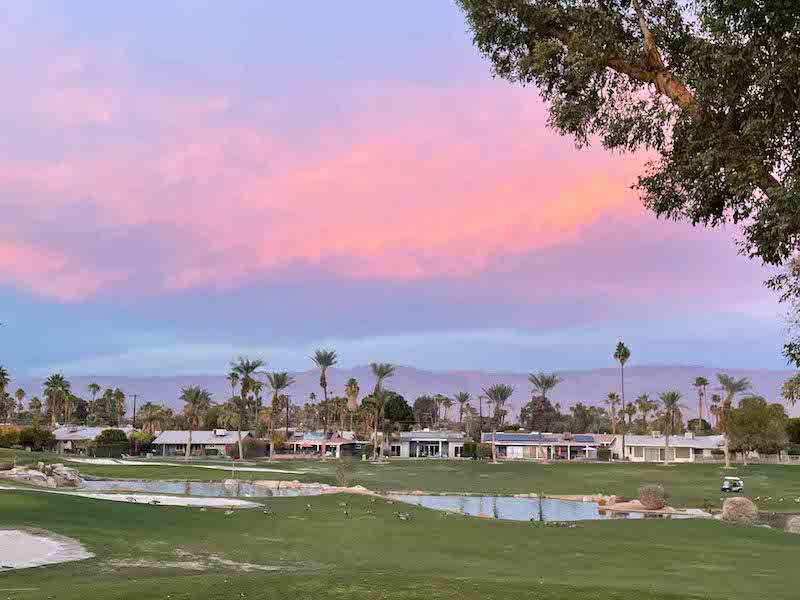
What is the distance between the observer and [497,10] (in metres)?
19.6

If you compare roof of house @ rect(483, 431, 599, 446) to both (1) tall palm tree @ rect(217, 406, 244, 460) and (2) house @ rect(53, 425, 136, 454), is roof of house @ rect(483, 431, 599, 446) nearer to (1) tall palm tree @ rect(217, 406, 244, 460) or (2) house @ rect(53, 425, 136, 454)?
(1) tall palm tree @ rect(217, 406, 244, 460)

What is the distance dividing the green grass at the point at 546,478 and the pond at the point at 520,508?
6909 millimetres

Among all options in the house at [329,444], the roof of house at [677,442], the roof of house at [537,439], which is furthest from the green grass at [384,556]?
the roof of house at [537,439]

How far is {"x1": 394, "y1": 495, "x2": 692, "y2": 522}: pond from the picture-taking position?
163ft

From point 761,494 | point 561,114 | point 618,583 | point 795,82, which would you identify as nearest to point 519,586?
point 618,583

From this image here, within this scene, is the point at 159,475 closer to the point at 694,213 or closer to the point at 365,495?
the point at 365,495

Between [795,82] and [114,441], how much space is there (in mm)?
144259

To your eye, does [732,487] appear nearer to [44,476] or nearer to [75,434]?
[44,476]

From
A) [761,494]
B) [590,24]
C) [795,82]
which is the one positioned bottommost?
[761,494]

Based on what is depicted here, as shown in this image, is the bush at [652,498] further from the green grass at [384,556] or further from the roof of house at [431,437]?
the roof of house at [431,437]

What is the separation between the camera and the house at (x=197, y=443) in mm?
149625

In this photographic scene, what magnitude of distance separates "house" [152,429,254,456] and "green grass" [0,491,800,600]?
108349 millimetres

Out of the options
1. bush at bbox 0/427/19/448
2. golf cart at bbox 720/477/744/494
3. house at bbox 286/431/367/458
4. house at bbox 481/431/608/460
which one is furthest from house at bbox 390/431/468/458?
golf cart at bbox 720/477/744/494

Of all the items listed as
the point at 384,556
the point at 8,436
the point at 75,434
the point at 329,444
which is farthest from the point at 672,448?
the point at 384,556
